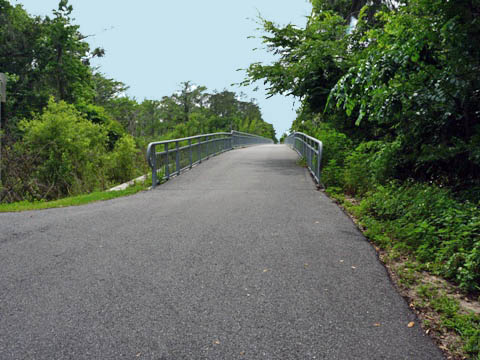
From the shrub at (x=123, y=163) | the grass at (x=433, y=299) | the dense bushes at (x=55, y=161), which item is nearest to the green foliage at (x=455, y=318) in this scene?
the grass at (x=433, y=299)

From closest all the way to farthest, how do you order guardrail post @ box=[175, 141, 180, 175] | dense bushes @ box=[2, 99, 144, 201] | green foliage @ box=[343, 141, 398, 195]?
green foliage @ box=[343, 141, 398, 195]
dense bushes @ box=[2, 99, 144, 201]
guardrail post @ box=[175, 141, 180, 175]

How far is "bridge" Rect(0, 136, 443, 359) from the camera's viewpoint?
3014mm

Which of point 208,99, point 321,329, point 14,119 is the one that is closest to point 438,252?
point 321,329

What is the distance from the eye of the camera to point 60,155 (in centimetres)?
1365

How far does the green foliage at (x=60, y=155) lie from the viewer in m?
13.2

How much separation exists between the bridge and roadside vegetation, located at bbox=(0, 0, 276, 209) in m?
3.69

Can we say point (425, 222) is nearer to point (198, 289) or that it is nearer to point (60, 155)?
point (198, 289)

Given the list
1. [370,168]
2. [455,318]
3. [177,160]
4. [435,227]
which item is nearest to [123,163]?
[177,160]

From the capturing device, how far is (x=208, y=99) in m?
78.0

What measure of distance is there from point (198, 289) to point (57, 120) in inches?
456

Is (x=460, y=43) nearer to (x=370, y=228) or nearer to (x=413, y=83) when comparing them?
(x=413, y=83)

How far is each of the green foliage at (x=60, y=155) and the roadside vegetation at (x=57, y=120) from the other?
1.2 inches

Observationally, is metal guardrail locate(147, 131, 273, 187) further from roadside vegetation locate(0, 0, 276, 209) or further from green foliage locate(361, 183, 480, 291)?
green foliage locate(361, 183, 480, 291)

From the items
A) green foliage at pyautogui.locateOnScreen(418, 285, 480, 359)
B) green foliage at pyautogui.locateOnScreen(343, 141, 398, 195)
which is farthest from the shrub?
green foliage at pyautogui.locateOnScreen(418, 285, 480, 359)
